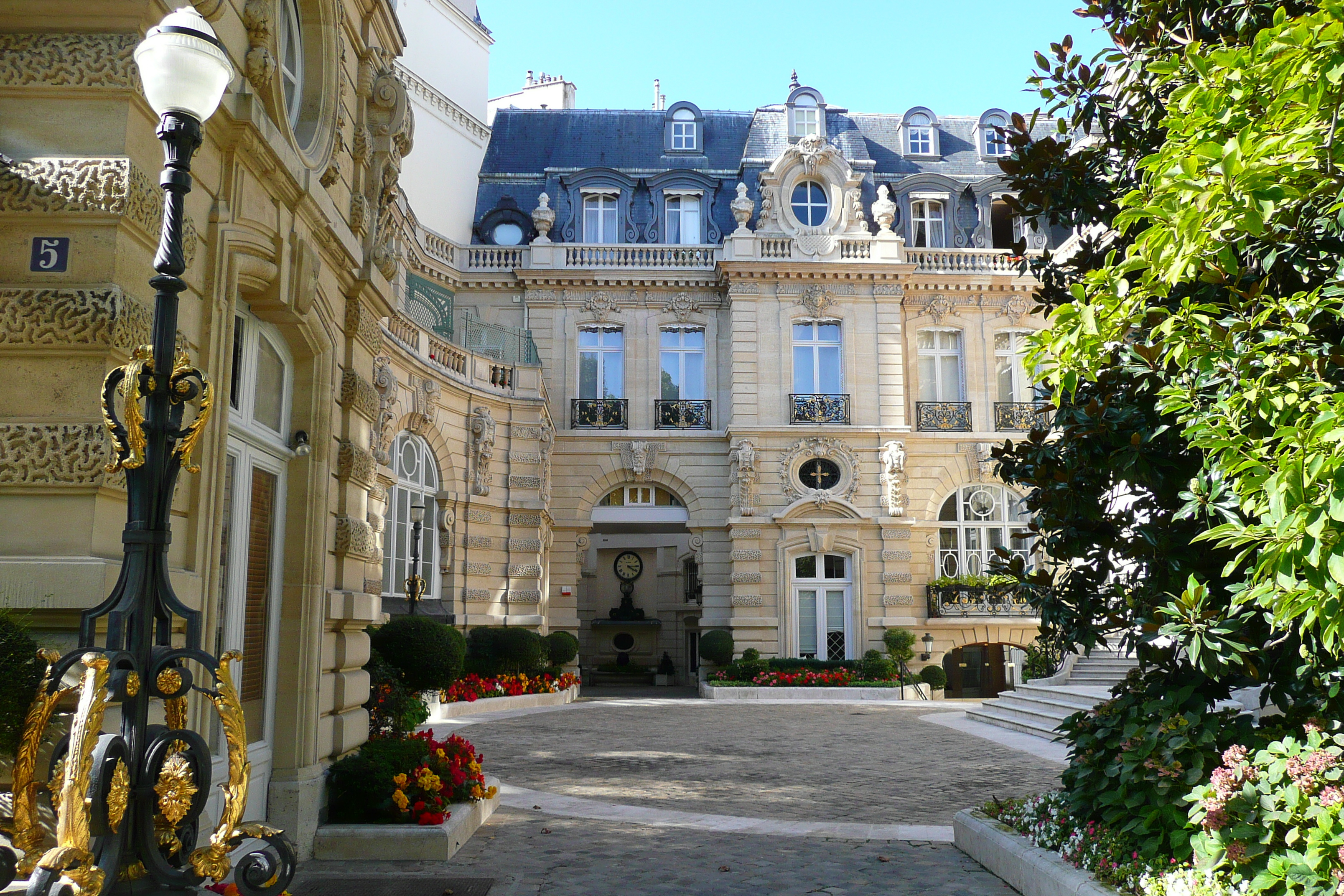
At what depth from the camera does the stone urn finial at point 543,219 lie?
88.3 ft

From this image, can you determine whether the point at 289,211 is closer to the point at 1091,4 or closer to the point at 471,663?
the point at 1091,4

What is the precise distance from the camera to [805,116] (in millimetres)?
29141

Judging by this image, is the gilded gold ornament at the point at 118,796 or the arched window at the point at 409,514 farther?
the arched window at the point at 409,514

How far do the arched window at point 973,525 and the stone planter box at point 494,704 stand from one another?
35.0ft

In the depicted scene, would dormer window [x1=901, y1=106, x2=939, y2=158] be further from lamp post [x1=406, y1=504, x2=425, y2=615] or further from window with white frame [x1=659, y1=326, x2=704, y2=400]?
lamp post [x1=406, y1=504, x2=425, y2=615]

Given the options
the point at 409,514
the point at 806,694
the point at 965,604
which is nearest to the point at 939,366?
the point at 965,604

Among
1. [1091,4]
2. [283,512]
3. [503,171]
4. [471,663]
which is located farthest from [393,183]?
[503,171]

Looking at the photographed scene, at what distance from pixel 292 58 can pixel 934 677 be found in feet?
68.9

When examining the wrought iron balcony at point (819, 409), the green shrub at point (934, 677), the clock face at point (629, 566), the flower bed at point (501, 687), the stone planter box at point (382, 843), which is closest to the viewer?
the stone planter box at point (382, 843)

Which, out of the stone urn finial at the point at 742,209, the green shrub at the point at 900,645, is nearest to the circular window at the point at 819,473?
the green shrub at the point at 900,645

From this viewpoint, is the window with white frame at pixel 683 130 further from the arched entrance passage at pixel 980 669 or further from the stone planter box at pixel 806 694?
the arched entrance passage at pixel 980 669

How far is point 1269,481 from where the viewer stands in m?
3.53

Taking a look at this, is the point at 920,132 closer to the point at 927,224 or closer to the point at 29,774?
the point at 927,224

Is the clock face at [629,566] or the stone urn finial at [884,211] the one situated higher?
the stone urn finial at [884,211]
